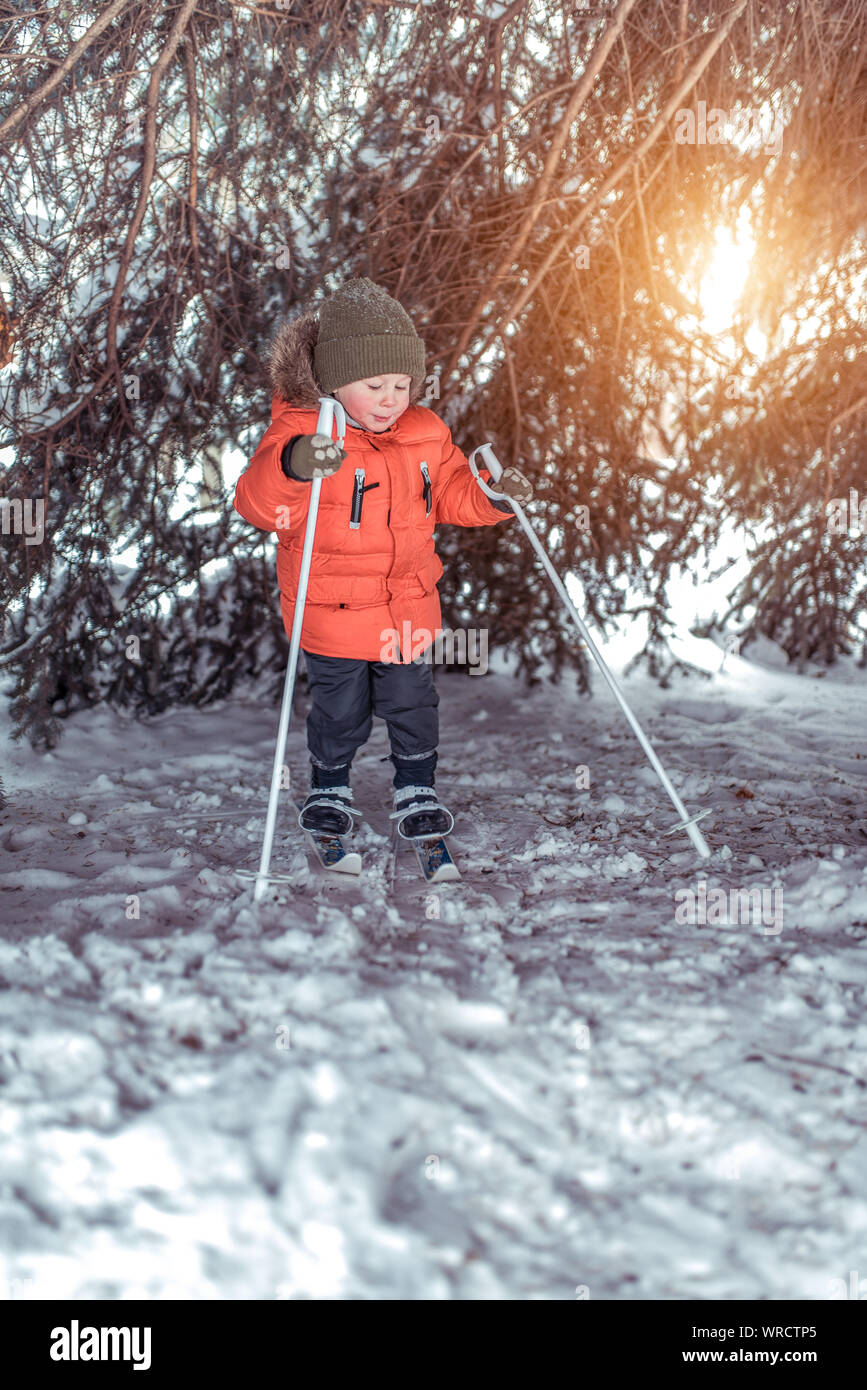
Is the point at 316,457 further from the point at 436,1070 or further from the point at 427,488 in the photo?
the point at 436,1070

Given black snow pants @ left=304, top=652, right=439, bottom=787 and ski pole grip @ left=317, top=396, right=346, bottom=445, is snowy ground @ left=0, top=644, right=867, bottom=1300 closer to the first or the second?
black snow pants @ left=304, top=652, right=439, bottom=787

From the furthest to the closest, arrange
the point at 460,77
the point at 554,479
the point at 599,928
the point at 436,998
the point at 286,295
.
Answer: the point at 554,479
the point at 286,295
the point at 460,77
the point at 599,928
the point at 436,998

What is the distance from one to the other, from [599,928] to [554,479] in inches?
94.3

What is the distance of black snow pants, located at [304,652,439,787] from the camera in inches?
117

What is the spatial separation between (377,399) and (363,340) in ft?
0.51

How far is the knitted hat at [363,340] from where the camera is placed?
2689mm

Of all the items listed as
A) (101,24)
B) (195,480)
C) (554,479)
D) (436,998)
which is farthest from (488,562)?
(436,998)

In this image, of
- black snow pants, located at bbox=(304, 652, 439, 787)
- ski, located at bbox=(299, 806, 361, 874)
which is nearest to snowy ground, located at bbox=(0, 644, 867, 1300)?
ski, located at bbox=(299, 806, 361, 874)

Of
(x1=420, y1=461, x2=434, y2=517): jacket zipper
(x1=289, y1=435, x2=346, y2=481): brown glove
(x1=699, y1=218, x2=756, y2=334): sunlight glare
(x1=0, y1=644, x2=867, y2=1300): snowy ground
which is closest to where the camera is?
(x1=0, y1=644, x2=867, y2=1300): snowy ground

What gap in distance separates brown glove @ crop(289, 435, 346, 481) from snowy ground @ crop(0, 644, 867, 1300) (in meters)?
1.02

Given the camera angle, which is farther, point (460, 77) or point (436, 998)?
→ point (460, 77)

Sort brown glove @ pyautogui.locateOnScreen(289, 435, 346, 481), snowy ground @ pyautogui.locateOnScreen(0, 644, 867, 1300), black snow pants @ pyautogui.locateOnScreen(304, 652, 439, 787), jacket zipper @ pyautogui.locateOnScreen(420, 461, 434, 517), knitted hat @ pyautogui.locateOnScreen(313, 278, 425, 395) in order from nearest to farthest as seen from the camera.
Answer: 1. snowy ground @ pyautogui.locateOnScreen(0, 644, 867, 1300)
2. brown glove @ pyautogui.locateOnScreen(289, 435, 346, 481)
3. knitted hat @ pyautogui.locateOnScreen(313, 278, 425, 395)
4. jacket zipper @ pyautogui.locateOnScreen(420, 461, 434, 517)
5. black snow pants @ pyautogui.locateOnScreen(304, 652, 439, 787)
